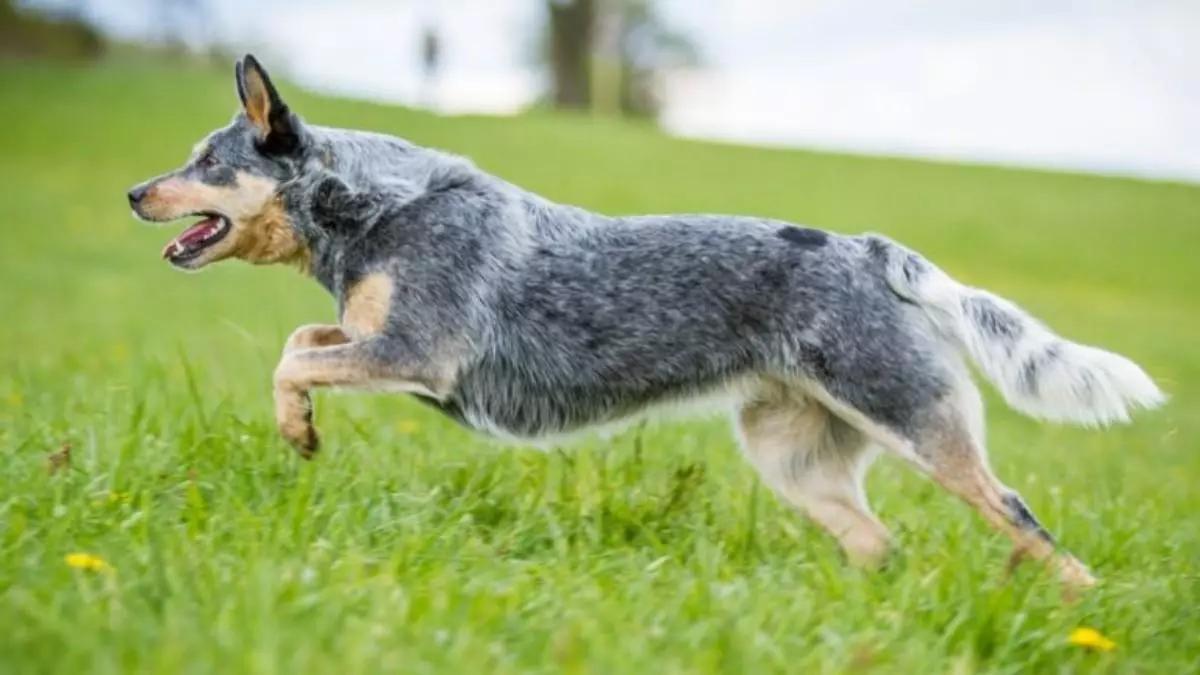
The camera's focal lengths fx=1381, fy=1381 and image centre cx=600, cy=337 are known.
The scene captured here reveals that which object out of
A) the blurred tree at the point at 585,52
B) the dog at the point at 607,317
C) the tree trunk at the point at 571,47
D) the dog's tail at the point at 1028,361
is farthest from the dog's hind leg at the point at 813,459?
the tree trunk at the point at 571,47

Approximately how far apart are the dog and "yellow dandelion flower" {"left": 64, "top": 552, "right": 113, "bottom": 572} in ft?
4.10

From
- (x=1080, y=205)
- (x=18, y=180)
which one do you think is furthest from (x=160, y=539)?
(x=1080, y=205)

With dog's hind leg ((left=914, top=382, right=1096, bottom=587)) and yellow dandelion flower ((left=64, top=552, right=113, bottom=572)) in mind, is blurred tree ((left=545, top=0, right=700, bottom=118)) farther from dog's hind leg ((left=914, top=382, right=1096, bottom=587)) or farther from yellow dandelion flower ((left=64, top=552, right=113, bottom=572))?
yellow dandelion flower ((left=64, top=552, right=113, bottom=572))

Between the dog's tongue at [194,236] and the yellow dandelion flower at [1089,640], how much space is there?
10.5 feet

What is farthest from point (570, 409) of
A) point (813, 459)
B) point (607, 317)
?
point (813, 459)

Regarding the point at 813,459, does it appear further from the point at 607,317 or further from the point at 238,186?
the point at 238,186

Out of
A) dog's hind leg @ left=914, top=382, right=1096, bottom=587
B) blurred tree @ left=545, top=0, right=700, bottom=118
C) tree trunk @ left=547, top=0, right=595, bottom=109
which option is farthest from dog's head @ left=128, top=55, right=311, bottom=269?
tree trunk @ left=547, top=0, right=595, bottom=109

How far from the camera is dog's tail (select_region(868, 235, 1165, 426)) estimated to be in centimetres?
474

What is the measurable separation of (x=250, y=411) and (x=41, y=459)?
5.65 feet

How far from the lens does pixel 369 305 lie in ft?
16.0

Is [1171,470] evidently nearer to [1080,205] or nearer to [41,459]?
[41,459]

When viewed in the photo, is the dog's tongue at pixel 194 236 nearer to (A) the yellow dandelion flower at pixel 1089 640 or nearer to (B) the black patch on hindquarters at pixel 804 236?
(B) the black patch on hindquarters at pixel 804 236

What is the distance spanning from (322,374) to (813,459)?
1868mm

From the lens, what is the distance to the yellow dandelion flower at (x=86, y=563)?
3527mm
